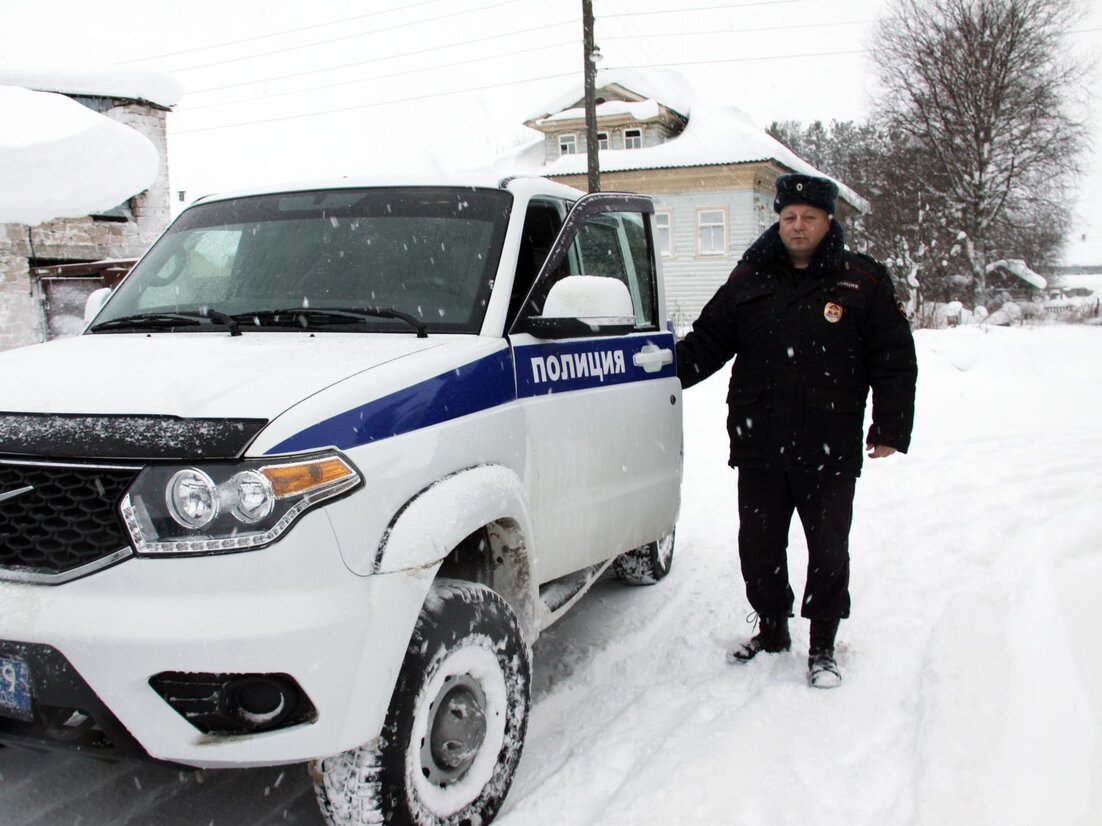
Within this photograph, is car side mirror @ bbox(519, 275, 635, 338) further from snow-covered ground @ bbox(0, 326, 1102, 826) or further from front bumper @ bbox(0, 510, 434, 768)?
snow-covered ground @ bbox(0, 326, 1102, 826)

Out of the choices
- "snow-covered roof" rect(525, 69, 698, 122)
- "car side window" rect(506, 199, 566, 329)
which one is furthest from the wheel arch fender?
"snow-covered roof" rect(525, 69, 698, 122)

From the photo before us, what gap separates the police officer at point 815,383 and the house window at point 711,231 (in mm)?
30392

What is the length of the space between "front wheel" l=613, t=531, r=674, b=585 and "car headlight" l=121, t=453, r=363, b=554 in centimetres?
311

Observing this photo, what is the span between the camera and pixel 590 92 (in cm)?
2030

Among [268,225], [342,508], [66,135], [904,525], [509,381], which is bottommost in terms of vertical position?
[904,525]

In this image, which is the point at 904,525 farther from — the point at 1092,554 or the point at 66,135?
the point at 66,135

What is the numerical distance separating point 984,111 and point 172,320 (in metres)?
38.5

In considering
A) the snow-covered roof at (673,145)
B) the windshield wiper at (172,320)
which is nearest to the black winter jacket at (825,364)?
the windshield wiper at (172,320)

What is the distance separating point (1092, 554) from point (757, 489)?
2546mm

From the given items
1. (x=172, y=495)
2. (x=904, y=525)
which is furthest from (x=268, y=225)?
(x=904, y=525)

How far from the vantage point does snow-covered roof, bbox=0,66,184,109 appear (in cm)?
2069

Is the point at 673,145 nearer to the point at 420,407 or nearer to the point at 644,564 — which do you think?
the point at 644,564

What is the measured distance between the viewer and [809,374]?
3980 mm

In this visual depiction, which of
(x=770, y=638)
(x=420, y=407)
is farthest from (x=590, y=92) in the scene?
(x=420, y=407)
